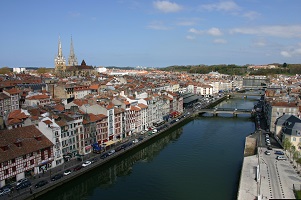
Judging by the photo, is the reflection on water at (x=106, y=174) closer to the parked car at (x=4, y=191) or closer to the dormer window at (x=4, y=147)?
the parked car at (x=4, y=191)

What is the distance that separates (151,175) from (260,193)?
14230mm

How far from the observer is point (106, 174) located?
3769 centimetres

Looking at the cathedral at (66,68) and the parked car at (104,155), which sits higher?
the cathedral at (66,68)

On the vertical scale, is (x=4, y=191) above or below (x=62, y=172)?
above

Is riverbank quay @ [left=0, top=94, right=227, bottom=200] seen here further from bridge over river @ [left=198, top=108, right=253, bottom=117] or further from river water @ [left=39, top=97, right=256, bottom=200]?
bridge over river @ [left=198, top=108, right=253, bottom=117]

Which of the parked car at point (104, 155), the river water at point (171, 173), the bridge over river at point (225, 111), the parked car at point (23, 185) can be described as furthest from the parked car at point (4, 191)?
the bridge over river at point (225, 111)

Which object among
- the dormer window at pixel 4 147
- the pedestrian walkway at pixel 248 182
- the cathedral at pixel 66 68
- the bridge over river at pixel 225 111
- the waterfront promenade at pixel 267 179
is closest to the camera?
the waterfront promenade at pixel 267 179

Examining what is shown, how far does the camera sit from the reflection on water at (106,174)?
31922 mm

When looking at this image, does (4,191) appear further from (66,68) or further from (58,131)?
(66,68)

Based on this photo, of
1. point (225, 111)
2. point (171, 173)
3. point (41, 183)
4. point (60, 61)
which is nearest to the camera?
point (41, 183)

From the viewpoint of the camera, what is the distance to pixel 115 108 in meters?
48.8

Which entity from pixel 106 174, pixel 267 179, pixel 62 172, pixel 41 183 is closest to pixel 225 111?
pixel 106 174

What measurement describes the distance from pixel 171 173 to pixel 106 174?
8.12 metres

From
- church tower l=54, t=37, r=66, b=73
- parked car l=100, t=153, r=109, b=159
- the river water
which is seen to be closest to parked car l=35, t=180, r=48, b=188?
the river water
